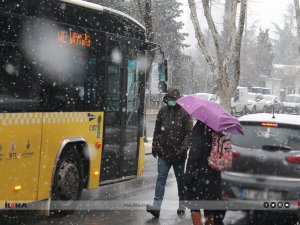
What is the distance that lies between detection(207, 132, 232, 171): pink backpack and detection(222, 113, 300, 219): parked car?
0.98m

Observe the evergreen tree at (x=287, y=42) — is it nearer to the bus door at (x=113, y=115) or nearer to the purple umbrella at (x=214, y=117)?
the bus door at (x=113, y=115)

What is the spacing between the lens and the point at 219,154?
22.4 ft

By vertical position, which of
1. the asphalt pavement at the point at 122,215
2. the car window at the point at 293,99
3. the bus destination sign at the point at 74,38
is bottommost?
the asphalt pavement at the point at 122,215

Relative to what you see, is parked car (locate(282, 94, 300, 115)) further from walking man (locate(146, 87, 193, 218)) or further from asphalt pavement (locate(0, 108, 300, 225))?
walking man (locate(146, 87, 193, 218))

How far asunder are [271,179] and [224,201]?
714 mm

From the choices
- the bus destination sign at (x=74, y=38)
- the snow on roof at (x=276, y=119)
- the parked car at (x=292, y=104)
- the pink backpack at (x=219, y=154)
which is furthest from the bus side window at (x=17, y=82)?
the parked car at (x=292, y=104)

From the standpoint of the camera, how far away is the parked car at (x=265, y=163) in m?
7.52

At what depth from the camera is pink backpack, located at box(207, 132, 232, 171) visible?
6.84 metres

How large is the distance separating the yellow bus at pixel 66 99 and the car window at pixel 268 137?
2412 millimetres

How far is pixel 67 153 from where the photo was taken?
28.0ft

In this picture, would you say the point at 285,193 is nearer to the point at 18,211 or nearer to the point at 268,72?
the point at 18,211

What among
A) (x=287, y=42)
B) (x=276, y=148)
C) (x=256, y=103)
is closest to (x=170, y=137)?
(x=276, y=148)

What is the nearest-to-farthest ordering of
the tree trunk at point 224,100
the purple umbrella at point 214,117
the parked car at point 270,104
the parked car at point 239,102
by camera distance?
the purple umbrella at point 214,117
the tree trunk at point 224,100
the parked car at point 239,102
the parked car at point 270,104

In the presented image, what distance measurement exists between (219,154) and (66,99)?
2.66 metres
